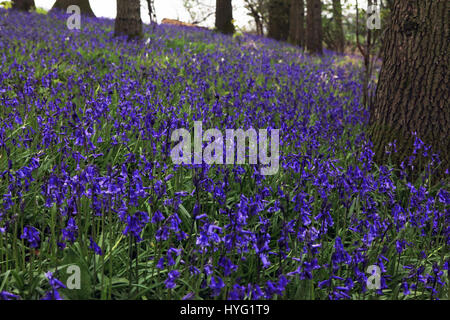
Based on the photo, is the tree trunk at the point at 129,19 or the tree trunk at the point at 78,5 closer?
the tree trunk at the point at 129,19

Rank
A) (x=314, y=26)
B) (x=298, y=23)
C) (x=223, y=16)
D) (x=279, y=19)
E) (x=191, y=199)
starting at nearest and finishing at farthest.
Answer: (x=191, y=199) → (x=314, y=26) → (x=223, y=16) → (x=298, y=23) → (x=279, y=19)

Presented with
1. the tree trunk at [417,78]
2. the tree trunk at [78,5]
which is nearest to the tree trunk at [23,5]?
the tree trunk at [78,5]

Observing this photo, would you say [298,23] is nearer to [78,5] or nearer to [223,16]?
[223,16]

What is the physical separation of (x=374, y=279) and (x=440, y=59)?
2.85m

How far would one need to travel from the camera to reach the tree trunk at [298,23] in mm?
17969

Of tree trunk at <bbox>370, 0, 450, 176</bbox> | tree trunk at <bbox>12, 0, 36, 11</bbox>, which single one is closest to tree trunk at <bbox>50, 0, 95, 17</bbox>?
tree trunk at <bbox>12, 0, 36, 11</bbox>

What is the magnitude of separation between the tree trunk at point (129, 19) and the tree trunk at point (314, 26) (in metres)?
6.93

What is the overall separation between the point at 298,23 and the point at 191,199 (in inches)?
666

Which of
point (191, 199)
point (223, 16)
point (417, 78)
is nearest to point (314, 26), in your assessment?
point (223, 16)

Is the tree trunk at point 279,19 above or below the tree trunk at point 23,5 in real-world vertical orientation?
above

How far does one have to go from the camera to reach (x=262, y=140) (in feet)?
13.1

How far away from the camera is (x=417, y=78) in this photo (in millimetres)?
4223

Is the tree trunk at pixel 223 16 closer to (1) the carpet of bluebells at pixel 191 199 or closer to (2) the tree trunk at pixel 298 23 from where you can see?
(2) the tree trunk at pixel 298 23
